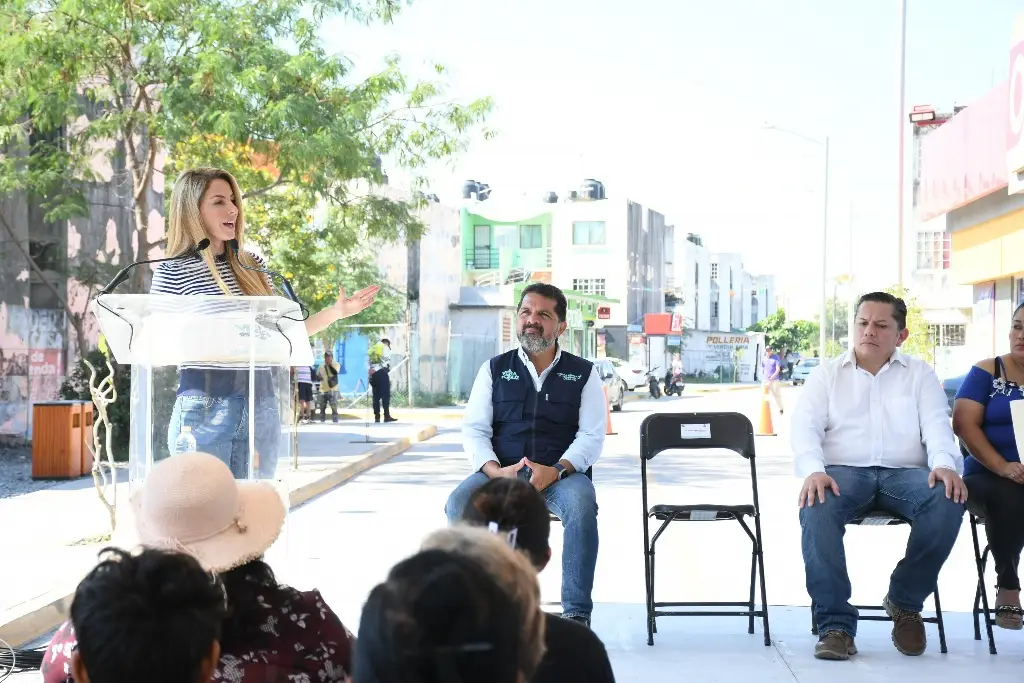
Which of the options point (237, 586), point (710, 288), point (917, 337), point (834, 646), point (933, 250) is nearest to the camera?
point (237, 586)

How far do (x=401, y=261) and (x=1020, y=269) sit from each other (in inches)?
1064

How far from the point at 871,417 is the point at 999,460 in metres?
0.63

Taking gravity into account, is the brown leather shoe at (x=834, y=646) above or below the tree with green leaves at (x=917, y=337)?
below

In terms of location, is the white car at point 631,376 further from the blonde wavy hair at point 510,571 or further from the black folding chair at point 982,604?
the blonde wavy hair at point 510,571

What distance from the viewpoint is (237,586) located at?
2.68m

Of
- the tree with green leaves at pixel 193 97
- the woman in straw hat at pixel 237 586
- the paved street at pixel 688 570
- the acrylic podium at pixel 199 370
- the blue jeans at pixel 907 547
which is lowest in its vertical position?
the paved street at pixel 688 570

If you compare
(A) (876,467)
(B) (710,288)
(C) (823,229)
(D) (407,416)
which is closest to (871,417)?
(A) (876,467)

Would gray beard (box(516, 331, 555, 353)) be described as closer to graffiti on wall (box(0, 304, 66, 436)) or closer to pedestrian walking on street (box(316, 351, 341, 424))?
graffiti on wall (box(0, 304, 66, 436))

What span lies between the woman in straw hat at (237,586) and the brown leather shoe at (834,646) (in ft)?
10.7

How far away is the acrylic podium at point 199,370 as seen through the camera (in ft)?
16.0

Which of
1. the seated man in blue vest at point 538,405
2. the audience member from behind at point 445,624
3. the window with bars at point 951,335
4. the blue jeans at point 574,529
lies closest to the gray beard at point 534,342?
the seated man in blue vest at point 538,405

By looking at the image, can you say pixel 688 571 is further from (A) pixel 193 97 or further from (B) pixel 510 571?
(A) pixel 193 97

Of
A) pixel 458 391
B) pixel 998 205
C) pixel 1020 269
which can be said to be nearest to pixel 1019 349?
pixel 1020 269

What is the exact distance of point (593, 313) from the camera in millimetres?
57469
